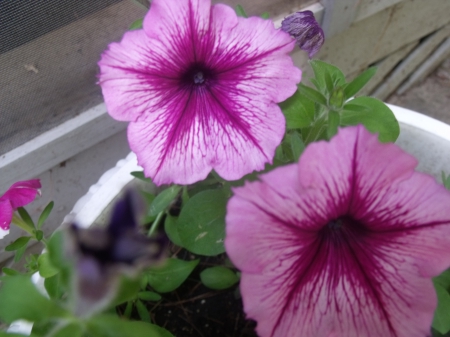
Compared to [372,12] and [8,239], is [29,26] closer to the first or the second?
[8,239]

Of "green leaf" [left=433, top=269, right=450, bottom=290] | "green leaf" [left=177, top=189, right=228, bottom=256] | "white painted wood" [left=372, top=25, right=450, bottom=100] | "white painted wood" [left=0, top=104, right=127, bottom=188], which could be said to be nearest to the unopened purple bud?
"green leaf" [left=177, top=189, right=228, bottom=256]

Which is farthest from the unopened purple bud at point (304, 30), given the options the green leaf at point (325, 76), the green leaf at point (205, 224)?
the green leaf at point (205, 224)

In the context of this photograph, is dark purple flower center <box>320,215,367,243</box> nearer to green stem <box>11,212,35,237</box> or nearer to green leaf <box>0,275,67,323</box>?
green leaf <box>0,275,67,323</box>

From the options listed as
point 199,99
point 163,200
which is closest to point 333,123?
point 199,99

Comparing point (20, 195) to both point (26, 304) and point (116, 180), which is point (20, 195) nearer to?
point (116, 180)

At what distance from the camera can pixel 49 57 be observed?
2.64 feet

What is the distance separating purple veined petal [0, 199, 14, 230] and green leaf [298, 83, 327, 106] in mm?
357

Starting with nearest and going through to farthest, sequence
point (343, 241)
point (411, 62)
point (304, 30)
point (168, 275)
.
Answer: point (343, 241), point (304, 30), point (168, 275), point (411, 62)

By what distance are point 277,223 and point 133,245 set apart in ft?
0.48

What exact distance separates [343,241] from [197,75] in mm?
230

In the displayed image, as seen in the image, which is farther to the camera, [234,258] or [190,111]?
[190,111]

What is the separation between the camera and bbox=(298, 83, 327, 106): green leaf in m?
0.47

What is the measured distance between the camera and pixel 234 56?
45cm

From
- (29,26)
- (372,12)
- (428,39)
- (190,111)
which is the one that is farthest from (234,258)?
(428,39)
